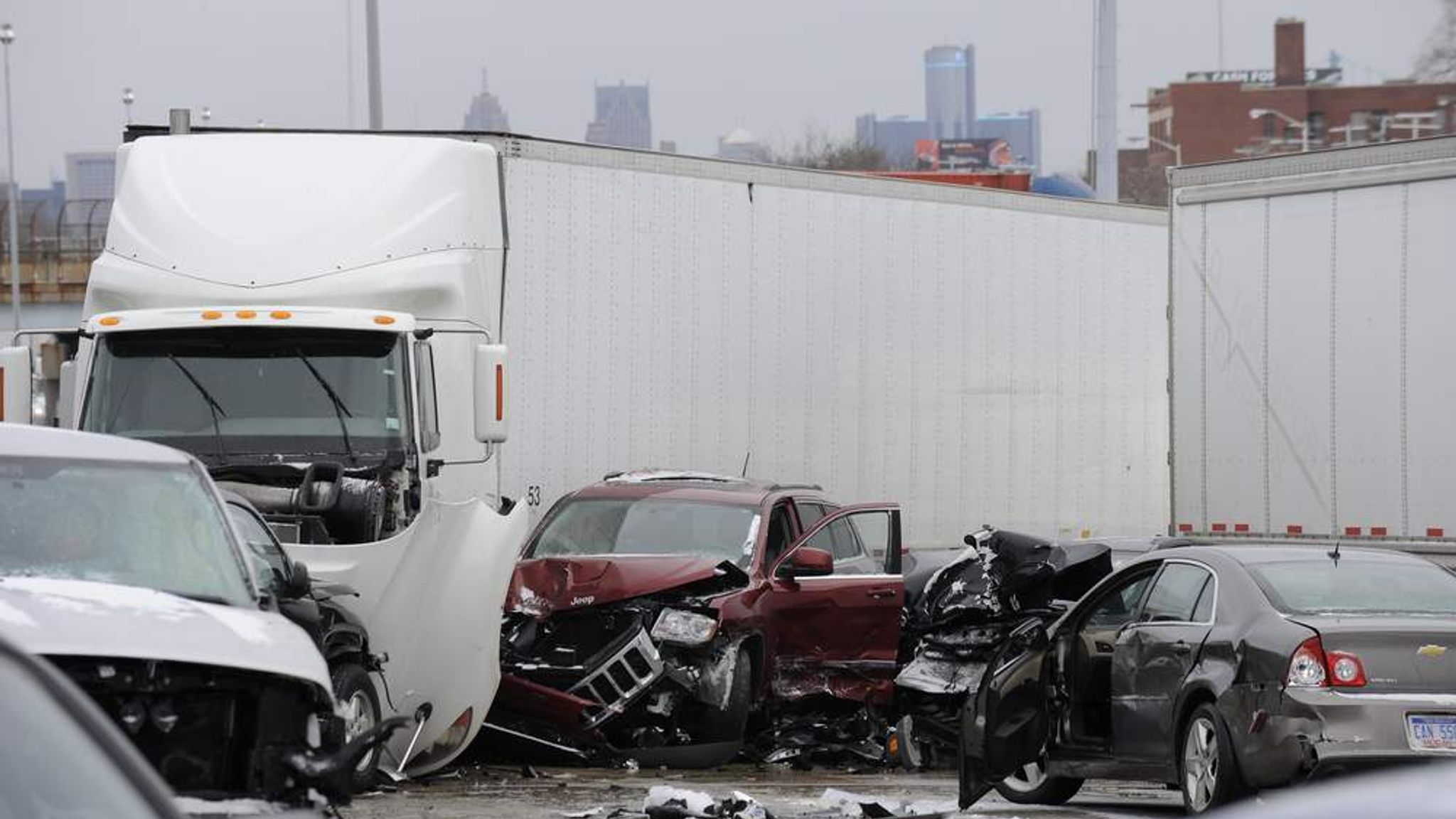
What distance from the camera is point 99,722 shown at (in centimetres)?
439

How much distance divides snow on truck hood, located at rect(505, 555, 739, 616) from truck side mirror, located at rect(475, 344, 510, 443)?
3.42ft

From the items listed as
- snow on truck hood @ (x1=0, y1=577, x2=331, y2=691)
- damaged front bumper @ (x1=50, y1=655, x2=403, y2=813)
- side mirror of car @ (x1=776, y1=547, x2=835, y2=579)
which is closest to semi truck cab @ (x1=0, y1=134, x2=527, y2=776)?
side mirror of car @ (x1=776, y1=547, x2=835, y2=579)

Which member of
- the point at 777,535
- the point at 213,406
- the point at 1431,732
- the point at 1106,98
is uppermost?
the point at 1106,98

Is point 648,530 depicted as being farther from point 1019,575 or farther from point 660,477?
point 1019,575

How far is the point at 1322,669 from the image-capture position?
1003cm

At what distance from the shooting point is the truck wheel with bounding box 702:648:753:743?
1397 cm

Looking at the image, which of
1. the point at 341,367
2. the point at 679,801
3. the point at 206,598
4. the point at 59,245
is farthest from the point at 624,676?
the point at 59,245

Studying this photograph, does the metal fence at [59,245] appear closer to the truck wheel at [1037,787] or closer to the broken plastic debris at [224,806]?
the truck wheel at [1037,787]

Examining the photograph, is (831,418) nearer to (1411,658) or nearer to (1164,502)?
(1164,502)

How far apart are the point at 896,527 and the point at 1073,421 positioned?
22.3 feet

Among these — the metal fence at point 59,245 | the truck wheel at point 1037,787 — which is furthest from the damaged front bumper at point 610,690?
the metal fence at point 59,245

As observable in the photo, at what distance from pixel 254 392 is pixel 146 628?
5818 mm

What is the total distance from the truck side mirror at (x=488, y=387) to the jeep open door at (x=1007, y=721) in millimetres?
3466

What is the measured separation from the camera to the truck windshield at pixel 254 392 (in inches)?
515
